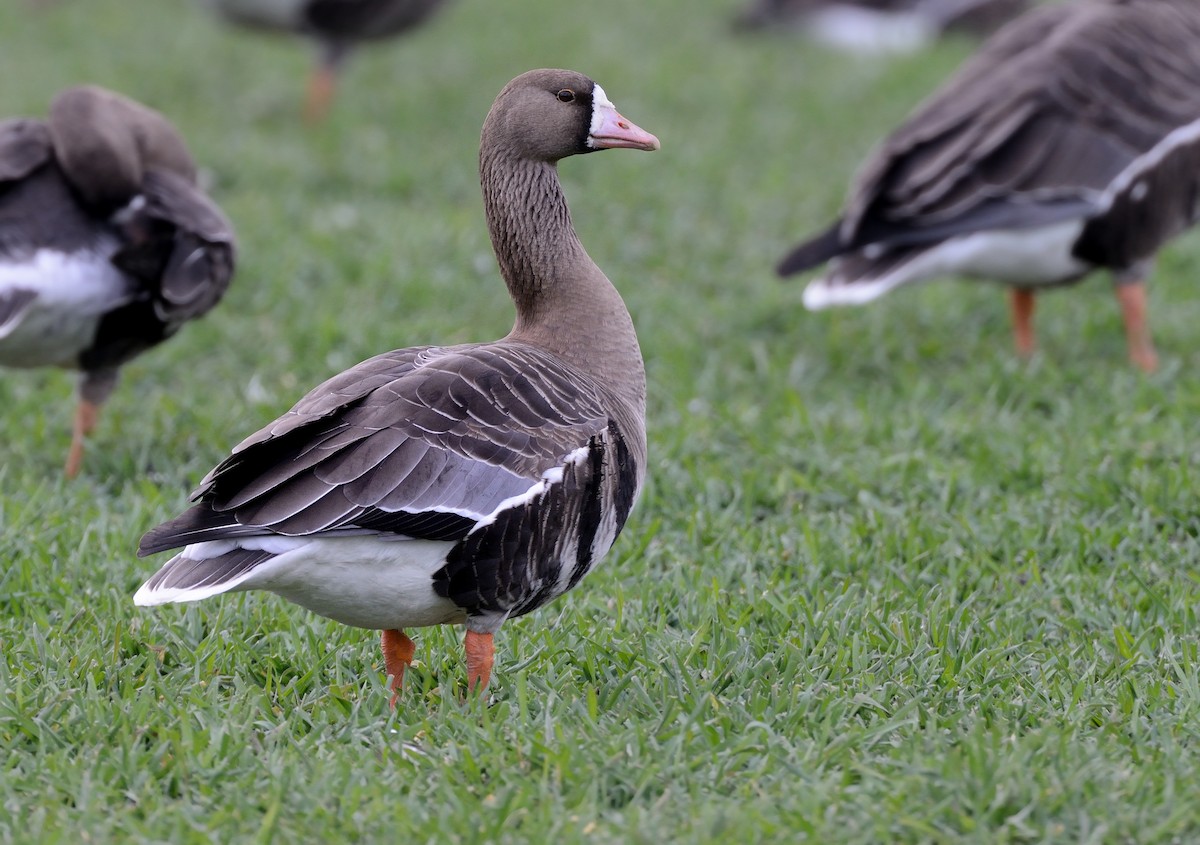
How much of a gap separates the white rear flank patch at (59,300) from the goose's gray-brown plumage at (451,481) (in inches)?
66.4

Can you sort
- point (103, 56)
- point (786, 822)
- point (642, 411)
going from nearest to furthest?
point (786, 822) < point (642, 411) < point (103, 56)

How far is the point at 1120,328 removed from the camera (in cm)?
688

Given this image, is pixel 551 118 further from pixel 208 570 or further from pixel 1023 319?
pixel 1023 319

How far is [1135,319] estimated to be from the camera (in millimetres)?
6453

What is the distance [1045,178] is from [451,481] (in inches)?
152

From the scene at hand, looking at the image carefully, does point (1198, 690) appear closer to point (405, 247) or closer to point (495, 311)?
point (495, 311)

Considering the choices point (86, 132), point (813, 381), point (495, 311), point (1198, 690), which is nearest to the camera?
point (1198, 690)

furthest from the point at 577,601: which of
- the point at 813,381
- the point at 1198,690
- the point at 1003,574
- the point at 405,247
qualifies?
the point at 405,247

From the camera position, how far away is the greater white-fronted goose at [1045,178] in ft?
20.1

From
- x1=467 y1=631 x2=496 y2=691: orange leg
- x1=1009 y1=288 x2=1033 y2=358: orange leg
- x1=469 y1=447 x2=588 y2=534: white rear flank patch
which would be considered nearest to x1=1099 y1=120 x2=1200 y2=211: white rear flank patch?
x1=1009 y1=288 x2=1033 y2=358: orange leg

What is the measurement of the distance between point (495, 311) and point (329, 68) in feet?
13.4

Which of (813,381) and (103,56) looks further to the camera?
(103,56)

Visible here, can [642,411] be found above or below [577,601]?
above

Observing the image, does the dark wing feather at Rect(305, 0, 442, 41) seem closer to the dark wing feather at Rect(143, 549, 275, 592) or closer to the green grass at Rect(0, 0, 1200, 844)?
the green grass at Rect(0, 0, 1200, 844)
